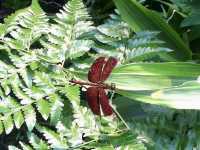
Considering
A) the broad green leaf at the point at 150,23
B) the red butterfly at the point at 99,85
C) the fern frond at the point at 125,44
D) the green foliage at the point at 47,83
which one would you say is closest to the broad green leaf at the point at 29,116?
the green foliage at the point at 47,83

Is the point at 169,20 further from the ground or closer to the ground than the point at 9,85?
further from the ground

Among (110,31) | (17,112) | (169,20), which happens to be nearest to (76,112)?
(17,112)

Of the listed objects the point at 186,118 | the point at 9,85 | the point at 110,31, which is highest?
the point at 110,31

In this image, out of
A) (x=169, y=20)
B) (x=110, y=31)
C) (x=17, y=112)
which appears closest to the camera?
(x=17, y=112)

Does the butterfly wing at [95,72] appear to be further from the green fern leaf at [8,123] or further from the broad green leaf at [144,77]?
the green fern leaf at [8,123]

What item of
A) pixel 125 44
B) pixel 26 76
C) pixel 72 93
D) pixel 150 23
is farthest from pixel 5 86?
pixel 150 23

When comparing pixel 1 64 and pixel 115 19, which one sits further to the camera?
pixel 115 19

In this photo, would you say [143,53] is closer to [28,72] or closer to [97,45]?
[97,45]

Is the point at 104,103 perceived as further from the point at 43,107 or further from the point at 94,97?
the point at 43,107
